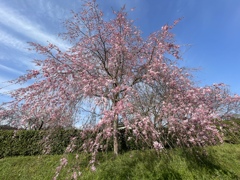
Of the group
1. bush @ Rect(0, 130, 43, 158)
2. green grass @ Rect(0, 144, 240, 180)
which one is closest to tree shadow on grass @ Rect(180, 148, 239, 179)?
green grass @ Rect(0, 144, 240, 180)

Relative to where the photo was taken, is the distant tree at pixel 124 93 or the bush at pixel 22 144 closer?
the distant tree at pixel 124 93

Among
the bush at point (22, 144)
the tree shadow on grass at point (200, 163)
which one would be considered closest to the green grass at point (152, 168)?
the tree shadow on grass at point (200, 163)

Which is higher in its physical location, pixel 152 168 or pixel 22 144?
pixel 22 144

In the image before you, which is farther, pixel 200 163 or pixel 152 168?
pixel 200 163

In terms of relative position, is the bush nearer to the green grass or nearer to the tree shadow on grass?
the green grass

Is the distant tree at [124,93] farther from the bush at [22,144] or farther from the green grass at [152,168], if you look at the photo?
the bush at [22,144]

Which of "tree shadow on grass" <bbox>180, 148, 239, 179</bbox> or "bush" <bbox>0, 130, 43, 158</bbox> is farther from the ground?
"bush" <bbox>0, 130, 43, 158</bbox>

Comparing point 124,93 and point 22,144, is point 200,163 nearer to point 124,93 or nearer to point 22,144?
point 124,93

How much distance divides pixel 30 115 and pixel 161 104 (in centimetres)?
297

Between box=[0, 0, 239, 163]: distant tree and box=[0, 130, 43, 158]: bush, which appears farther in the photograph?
box=[0, 130, 43, 158]: bush

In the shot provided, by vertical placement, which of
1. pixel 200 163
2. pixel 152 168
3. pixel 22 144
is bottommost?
pixel 152 168

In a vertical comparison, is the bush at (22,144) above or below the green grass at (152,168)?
above

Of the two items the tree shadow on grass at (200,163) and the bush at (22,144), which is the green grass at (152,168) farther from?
the bush at (22,144)

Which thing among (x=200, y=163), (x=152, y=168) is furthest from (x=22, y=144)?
(x=200, y=163)
